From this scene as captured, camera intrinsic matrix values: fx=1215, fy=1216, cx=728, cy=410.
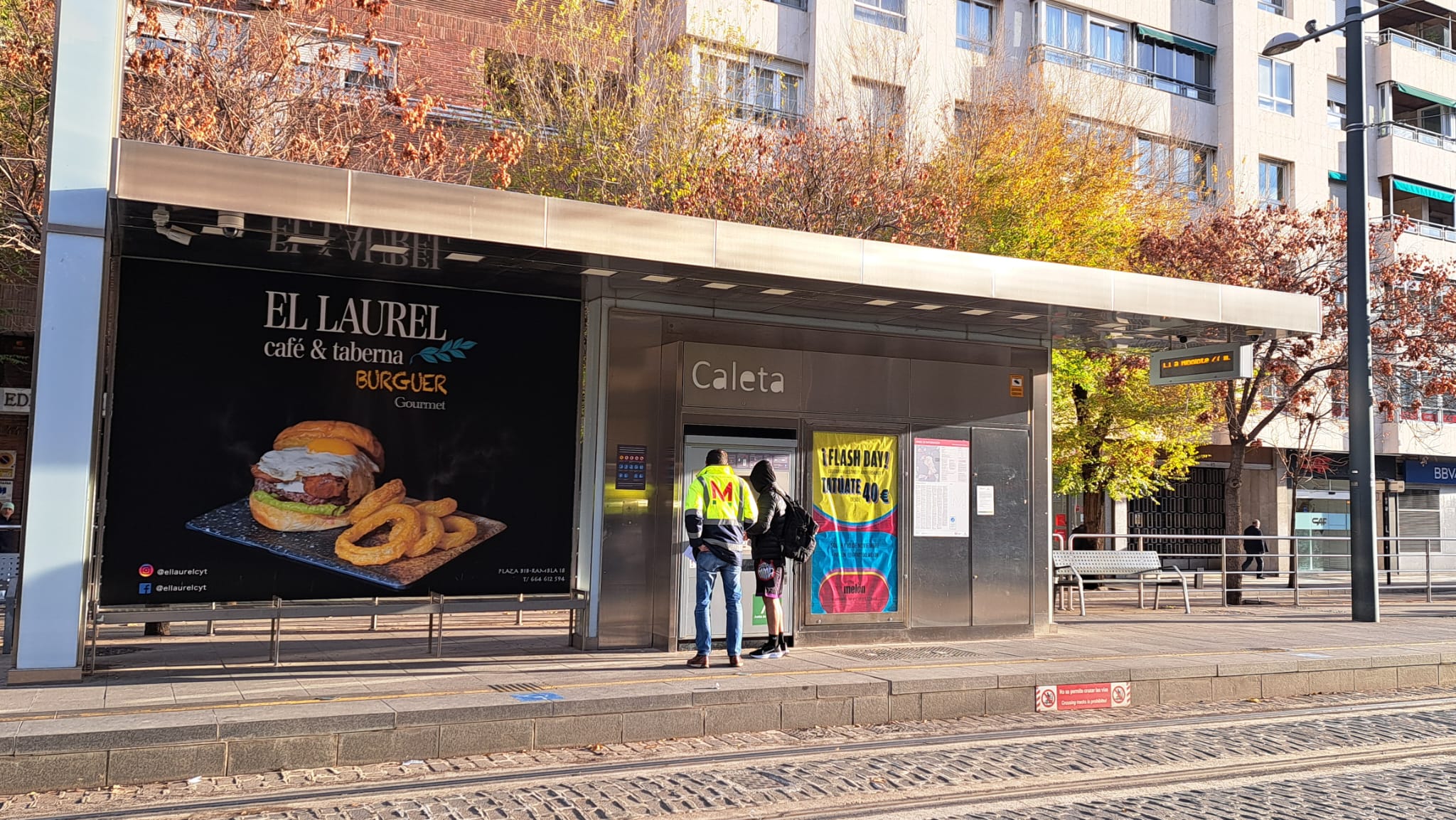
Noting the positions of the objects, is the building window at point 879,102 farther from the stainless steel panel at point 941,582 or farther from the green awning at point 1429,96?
the green awning at point 1429,96

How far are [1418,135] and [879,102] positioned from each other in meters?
25.6

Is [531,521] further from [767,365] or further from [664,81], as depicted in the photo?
[664,81]

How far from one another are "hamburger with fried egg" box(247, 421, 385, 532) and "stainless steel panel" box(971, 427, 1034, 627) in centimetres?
603

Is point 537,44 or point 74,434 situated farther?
point 537,44

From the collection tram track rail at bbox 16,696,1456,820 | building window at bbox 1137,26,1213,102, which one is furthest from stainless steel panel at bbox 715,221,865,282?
building window at bbox 1137,26,1213,102

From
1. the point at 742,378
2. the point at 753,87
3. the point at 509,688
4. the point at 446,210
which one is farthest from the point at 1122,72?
the point at 509,688

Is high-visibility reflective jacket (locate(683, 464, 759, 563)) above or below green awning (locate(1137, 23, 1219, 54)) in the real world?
below

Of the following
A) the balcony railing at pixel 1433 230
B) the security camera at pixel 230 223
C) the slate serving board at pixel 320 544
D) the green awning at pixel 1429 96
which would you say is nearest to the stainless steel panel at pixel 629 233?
the security camera at pixel 230 223

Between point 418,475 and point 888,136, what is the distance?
1142 cm

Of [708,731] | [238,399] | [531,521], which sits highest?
[238,399]

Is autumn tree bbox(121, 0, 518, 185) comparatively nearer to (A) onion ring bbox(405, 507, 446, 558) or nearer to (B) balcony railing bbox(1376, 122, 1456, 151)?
(A) onion ring bbox(405, 507, 446, 558)

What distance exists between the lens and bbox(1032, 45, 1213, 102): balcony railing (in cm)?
2986

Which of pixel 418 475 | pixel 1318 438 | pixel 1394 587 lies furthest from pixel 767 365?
pixel 1318 438

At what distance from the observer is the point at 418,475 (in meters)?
10.2
